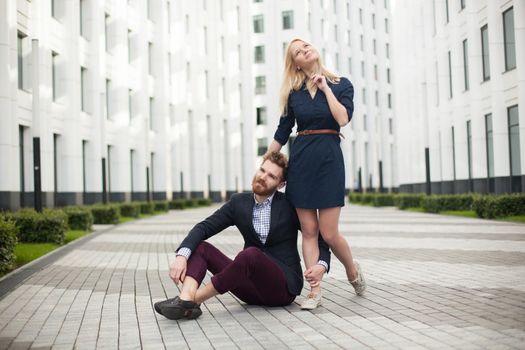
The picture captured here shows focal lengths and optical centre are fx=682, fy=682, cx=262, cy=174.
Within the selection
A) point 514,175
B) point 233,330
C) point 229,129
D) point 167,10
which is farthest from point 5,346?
point 229,129

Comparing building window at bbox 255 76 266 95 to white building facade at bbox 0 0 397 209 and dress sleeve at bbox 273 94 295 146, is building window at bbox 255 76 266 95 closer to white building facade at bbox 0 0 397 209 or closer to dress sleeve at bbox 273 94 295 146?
white building facade at bbox 0 0 397 209

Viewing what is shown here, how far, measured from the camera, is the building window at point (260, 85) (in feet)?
207

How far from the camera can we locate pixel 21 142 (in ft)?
72.5

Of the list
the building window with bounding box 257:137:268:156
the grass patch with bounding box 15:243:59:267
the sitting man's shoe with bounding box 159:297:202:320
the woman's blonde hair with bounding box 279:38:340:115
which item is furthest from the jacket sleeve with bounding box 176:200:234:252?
the building window with bounding box 257:137:268:156

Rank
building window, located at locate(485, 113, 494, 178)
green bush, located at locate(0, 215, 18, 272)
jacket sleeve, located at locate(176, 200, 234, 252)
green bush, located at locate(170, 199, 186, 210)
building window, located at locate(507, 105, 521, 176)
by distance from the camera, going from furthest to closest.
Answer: green bush, located at locate(170, 199, 186, 210), building window, located at locate(485, 113, 494, 178), building window, located at locate(507, 105, 521, 176), green bush, located at locate(0, 215, 18, 272), jacket sleeve, located at locate(176, 200, 234, 252)

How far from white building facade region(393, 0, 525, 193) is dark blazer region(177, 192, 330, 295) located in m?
17.6

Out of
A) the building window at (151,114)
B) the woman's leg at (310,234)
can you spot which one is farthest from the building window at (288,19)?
the woman's leg at (310,234)

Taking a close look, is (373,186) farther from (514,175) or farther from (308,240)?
(308,240)

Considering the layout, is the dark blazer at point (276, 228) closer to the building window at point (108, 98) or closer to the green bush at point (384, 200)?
the building window at point (108, 98)

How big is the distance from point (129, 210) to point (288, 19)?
40994mm

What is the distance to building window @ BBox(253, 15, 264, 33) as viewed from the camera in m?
63.9

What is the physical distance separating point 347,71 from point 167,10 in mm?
29543

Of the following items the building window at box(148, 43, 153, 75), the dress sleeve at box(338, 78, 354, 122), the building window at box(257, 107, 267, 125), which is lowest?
the dress sleeve at box(338, 78, 354, 122)

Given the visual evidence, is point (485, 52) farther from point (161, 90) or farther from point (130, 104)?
point (161, 90)
